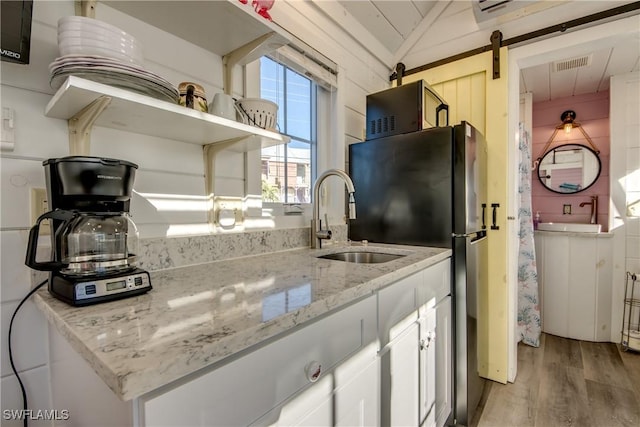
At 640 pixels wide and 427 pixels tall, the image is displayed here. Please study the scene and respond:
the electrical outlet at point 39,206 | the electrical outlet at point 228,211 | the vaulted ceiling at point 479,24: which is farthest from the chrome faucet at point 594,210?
the electrical outlet at point 39,206

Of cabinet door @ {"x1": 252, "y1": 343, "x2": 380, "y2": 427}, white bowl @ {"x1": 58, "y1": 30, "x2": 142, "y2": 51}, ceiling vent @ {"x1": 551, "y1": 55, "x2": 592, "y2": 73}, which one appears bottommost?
cabinet door @ {"x1": 252, "y1": 343, "x2": 380, "y2": 427}

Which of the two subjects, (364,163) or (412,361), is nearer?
(412,361)

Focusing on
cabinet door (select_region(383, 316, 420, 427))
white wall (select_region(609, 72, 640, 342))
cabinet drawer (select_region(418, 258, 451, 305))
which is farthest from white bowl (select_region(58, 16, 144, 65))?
white wall (select_region(609, 72, 640, 342))

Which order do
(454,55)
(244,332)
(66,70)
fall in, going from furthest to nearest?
(454,55) → (66,70) → (244,332)

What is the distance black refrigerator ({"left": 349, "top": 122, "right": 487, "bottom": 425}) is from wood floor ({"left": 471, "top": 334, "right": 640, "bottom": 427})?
146 millimetres

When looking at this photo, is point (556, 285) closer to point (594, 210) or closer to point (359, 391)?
point (594, 210)

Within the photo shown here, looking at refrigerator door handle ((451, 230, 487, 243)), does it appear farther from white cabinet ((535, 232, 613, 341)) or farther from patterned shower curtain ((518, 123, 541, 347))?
white cabinet ((535, 232, 613, 341))

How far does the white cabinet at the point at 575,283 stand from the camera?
2588 mm

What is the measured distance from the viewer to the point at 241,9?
0.97 meters

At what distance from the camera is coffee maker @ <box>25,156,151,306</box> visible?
2.14 ft

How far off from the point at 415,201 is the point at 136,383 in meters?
1.51

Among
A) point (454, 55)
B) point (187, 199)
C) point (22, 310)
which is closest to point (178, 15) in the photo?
point (187, 199)

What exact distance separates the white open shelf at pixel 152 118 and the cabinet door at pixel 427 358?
36.3 inches

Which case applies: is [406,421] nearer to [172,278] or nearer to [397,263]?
[397,263]
